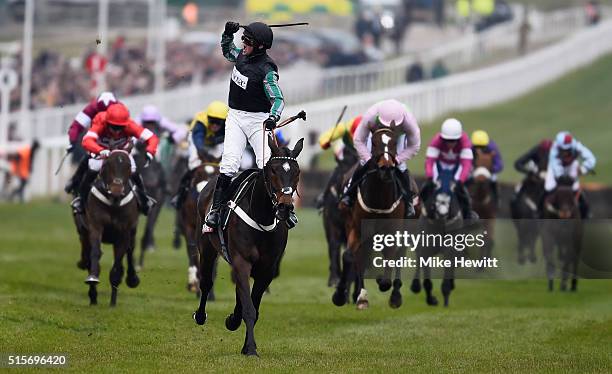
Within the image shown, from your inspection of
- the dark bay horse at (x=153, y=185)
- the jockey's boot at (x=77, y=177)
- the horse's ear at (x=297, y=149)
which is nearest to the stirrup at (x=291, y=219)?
the horse's ear at (x=297, y=149)

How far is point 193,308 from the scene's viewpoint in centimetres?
1833

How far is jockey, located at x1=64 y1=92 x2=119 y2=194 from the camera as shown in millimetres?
18953

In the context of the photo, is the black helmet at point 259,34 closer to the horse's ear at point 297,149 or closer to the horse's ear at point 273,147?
the horse's ear at point 273,147

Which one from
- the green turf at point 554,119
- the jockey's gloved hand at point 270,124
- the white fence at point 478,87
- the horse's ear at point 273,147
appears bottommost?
the green turf at point 554,119

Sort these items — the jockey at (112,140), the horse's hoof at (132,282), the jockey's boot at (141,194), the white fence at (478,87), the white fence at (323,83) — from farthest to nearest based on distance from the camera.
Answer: the white fence at (478,87) < the white fence at (323,83) < the horse's hoof at (132,282) < the jockey's boot at (141,194) < the jockey at (112,140)

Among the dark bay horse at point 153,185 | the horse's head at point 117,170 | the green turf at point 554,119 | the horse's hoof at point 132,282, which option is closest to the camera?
the horse's head at point 117,170

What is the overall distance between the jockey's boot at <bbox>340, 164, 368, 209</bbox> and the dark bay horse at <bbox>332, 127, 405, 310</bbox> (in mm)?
71

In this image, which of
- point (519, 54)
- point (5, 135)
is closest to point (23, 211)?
point (5, 135)

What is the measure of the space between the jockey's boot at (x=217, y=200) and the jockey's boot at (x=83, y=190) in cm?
418

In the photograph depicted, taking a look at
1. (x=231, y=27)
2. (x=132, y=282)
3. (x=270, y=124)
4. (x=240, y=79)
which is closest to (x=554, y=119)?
(x=132, y=282)

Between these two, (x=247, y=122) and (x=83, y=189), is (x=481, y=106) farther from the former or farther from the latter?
(x=247, y=122)

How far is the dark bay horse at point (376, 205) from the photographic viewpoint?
16.6 meters

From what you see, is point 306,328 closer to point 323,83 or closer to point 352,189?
point 352,189

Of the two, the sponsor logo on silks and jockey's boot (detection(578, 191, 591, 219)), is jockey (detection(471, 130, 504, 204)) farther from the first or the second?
the sponsor logo on silks
